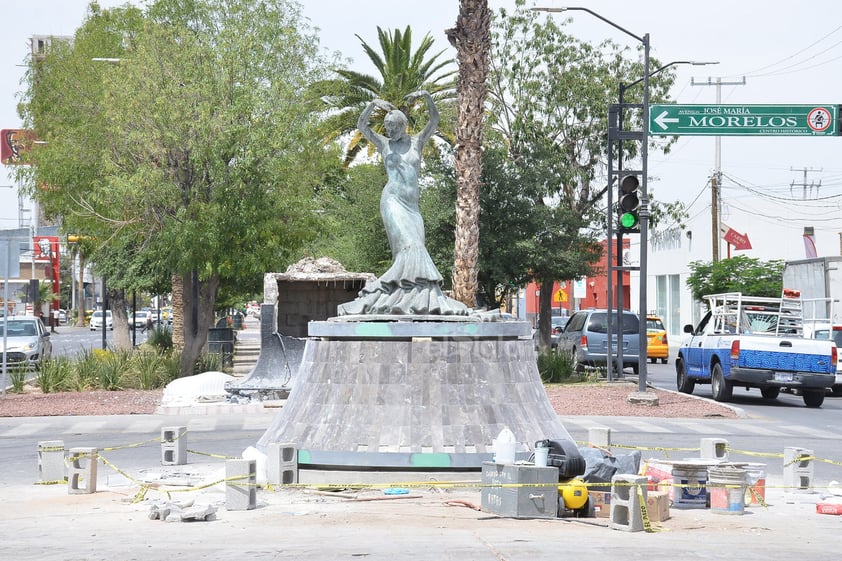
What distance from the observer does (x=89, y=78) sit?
2956 centimetres

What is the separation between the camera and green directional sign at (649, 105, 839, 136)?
77.5ft

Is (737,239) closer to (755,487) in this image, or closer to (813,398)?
(813,398)

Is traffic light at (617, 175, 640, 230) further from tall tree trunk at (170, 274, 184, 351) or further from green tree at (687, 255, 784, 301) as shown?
green tree at (687, 255, 784, 301)

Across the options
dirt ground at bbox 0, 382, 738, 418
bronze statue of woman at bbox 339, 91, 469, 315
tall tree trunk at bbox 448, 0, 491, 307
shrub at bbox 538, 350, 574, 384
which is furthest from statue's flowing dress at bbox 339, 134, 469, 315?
shrub at bbox 538, 350, 574, 384

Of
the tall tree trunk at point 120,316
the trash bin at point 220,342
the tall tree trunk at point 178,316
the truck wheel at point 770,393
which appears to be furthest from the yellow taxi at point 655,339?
the tall tree trunk at point 120,316

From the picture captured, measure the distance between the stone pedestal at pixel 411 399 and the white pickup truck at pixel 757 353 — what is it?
1135 cm

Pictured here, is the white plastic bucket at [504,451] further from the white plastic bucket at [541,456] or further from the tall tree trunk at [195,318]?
the tall tree trunk at [195,318]

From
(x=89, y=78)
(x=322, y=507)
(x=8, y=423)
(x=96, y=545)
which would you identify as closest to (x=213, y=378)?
(x=8, y=423)

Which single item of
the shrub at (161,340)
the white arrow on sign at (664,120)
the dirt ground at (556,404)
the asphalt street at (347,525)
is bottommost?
the asphalt street at (347,525)

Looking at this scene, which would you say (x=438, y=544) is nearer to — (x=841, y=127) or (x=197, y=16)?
(x=841, y=127)

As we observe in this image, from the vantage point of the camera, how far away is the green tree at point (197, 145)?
26297 mm

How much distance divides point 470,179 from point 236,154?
5609mm

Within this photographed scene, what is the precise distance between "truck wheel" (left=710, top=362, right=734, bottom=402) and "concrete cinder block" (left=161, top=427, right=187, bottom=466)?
13035 mm

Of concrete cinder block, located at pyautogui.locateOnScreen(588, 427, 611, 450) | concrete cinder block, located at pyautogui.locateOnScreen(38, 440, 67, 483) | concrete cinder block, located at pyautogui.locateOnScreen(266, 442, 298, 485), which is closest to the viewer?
concrete cinder block, located at pyautogui.locateOnScreen(266, 442, 298, 485)
